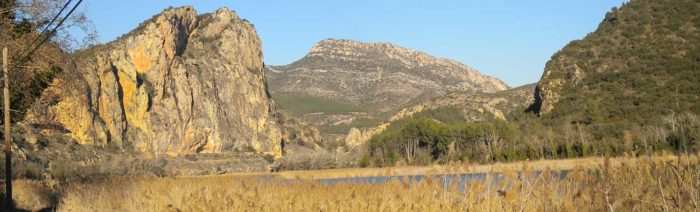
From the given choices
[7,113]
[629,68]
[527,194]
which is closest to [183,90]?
[629,68]

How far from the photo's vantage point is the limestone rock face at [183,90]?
101250 mm

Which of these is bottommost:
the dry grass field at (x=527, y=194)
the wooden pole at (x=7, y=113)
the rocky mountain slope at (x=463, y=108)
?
the dry grass field at (x=527, y=194)

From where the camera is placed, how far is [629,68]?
8900 centimetres

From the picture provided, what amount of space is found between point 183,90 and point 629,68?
73.5 meters

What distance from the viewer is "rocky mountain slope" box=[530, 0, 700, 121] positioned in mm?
75806

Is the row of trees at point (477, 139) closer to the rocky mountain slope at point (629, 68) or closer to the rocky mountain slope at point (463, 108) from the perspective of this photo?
the rocky mountain slope at point (629, 68)

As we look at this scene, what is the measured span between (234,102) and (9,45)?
12122cm

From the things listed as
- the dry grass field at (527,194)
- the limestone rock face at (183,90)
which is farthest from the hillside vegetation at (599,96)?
the dry grass field at (527,194)

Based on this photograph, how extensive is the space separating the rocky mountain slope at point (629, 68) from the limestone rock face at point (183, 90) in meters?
56.7

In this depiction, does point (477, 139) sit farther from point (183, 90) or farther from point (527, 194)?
point (527, 194)

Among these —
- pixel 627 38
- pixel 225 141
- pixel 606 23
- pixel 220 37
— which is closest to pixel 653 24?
pixel 627 38

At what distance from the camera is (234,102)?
136250 mm

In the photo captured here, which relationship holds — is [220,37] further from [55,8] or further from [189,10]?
[55,8]

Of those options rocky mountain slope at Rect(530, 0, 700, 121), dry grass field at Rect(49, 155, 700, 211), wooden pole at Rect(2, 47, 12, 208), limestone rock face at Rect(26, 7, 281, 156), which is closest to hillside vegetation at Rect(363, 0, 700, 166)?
rocky mountain slope at Rect(530, 0, 700, 121)
